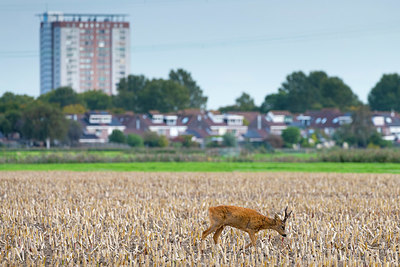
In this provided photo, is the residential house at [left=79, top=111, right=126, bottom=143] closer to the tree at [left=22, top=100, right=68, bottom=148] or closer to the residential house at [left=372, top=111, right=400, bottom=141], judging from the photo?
the tree at [left=22, top=100, right=68, bottom=148]

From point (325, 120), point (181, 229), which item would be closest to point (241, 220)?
point (181, 229)

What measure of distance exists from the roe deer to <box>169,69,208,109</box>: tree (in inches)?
6562

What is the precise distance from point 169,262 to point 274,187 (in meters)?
14.5

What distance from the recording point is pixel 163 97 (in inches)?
6176

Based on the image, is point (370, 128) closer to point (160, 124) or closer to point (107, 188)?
point (160, 124)

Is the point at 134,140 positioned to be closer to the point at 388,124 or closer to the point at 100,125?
the point at 100,125

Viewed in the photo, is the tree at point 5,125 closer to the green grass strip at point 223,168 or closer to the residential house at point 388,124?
the green grass strip at point 223,168

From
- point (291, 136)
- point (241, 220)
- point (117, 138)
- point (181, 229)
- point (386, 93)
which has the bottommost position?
point (181, 229)

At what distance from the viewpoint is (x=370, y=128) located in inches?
4281

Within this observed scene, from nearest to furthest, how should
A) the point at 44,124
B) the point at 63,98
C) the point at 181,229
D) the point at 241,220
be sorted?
the point at 241,220 < the point at 181,229 < the point at 44,124 < the point at 63,98

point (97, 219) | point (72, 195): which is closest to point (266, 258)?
point (97, 219)

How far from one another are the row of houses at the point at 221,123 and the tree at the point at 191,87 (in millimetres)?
37816

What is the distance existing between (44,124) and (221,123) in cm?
4643

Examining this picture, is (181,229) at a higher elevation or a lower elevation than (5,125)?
lower
